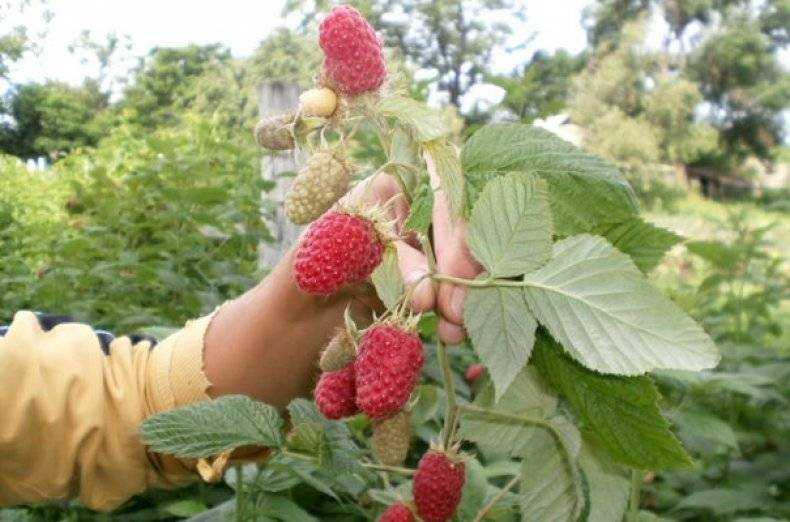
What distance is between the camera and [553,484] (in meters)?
0.45

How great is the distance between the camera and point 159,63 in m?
6.44

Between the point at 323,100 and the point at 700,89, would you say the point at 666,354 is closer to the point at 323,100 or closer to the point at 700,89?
the point at 323,100

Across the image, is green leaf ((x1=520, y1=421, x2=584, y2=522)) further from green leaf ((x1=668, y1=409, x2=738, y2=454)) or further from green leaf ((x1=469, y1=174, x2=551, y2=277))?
green leaf ((x1=668, y1=409, x2=738, y2=454))

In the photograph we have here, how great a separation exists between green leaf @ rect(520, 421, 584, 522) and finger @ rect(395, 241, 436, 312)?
0.32 ft

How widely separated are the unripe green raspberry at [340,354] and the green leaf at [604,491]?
0.14 m

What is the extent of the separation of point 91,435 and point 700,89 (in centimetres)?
1602

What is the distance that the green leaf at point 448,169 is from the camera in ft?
1.14

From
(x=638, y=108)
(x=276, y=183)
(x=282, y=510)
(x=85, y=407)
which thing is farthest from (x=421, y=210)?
(x=638, y=108)

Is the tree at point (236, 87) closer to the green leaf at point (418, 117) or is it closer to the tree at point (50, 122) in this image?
the green leaf at point (418, 117)

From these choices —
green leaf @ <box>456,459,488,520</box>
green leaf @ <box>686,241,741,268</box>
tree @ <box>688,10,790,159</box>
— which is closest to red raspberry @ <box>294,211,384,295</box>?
green leaf @ <box>456,459,488,520</box>

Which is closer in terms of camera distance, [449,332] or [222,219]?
[449,332]

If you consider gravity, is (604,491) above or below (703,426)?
above

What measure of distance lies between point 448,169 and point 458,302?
93mm

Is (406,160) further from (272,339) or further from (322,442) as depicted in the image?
(272,339)
